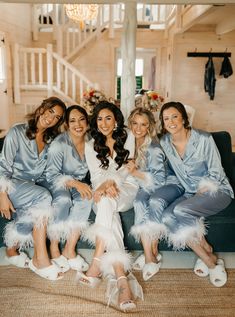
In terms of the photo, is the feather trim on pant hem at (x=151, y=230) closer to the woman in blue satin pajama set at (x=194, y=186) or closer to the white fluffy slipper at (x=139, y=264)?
the woman in blue satin pajama set at (x=194, y=186)

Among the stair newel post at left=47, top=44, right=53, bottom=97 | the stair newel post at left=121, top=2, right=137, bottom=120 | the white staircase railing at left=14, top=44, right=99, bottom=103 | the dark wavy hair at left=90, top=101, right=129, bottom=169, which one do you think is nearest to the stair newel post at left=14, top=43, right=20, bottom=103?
the white staircase railing at left=14, top=44, right=99, bottom=103

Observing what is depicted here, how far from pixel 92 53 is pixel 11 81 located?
198 cm

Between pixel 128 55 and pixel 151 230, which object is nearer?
pixel 151 230

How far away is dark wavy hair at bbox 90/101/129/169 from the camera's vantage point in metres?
2.41

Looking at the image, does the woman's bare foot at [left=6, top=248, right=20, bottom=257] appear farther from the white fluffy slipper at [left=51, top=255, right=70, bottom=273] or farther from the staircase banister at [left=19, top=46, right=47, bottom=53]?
the staircase banister at [left=19, top=46, right=47, bottom=53]

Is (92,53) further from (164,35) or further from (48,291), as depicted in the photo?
(48,291)

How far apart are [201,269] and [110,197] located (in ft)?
2.56

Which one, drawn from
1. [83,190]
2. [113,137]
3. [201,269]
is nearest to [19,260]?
[83,190]

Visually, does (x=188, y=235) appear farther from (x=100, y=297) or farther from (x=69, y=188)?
(x=69, y=188)

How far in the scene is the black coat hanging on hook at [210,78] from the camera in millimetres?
6449

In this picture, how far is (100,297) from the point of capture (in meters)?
1.94

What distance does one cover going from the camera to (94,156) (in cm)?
242

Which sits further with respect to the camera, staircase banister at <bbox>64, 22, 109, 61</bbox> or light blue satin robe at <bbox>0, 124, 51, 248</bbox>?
staircase banister at <bbox>64, 22, 109, 61</bbox>

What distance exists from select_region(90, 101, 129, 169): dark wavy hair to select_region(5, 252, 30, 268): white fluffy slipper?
85 cm
